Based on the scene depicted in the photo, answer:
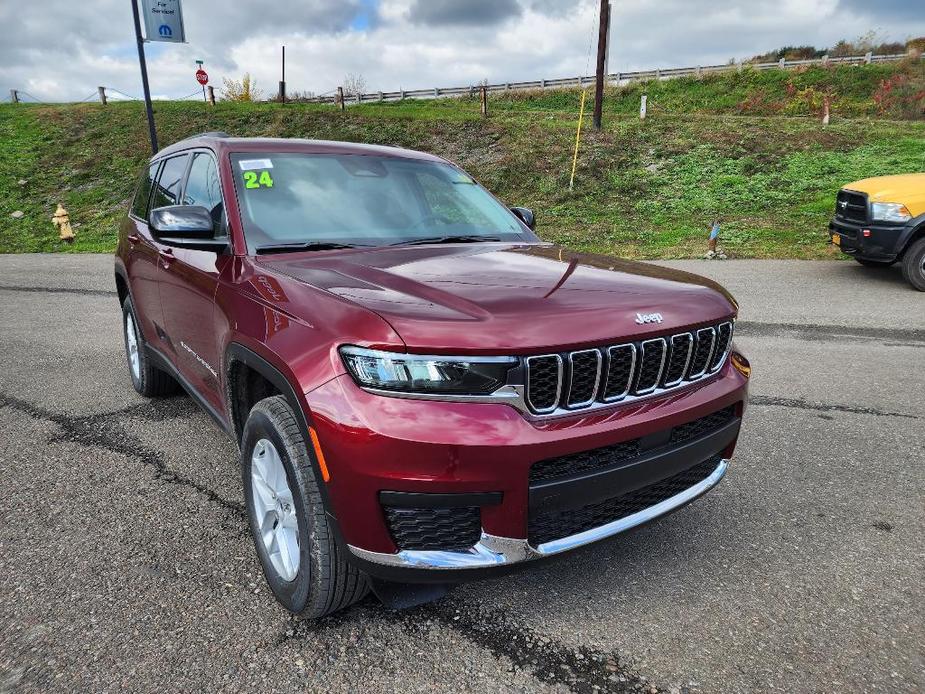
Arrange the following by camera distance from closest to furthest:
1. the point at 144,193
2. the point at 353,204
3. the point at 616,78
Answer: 1. the point at 353,204
2. the point at 144,193
3. the point at 616,78

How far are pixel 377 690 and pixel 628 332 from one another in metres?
1.38

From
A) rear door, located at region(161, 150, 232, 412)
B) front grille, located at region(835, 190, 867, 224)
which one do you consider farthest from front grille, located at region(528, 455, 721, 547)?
front grille, located at region(835, 190, 867, 224)

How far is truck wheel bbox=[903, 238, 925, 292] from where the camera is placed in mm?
8086

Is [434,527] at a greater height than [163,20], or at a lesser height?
lesser

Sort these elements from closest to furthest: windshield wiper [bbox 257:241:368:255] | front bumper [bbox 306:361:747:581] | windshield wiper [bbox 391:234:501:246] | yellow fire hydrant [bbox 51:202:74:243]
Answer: front bumper [bbox 306:361:747:581] → windshield wiper [bbox 257:241:368:255] → windshield wiper [bbox 391:234:501:246] → yellow fire hydrant [bbox 51:202:74:243]

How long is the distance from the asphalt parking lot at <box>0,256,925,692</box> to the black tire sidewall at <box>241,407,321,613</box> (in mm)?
116

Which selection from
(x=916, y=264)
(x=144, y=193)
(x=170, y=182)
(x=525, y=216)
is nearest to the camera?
(x=170, y=182)

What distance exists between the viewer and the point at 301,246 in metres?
2.78

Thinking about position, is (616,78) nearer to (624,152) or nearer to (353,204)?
(624,152)

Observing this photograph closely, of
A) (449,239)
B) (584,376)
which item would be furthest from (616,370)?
(449,239)

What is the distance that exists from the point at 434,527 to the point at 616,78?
34985 millimetres

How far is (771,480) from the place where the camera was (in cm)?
343

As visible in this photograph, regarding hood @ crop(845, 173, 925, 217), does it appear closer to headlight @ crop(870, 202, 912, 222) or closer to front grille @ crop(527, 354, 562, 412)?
headlight @ crop(870, 202, 912, 222)

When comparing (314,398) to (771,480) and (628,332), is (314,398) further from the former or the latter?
(771,480)
